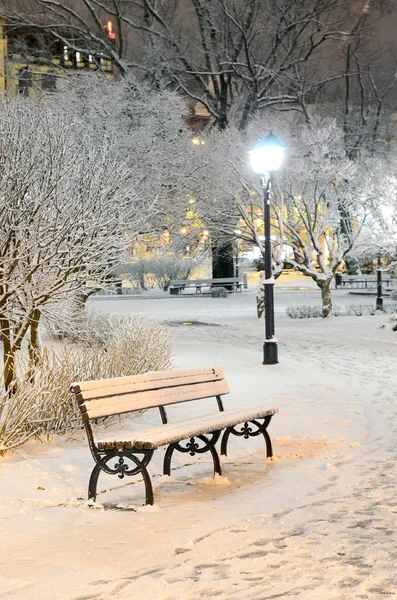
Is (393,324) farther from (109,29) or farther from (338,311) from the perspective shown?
(109,29)

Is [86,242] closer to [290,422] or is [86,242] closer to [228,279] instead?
[290,422]

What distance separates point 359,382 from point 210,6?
27.7m

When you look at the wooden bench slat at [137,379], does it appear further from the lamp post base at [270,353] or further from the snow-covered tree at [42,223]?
the lamp post base at [270,353]

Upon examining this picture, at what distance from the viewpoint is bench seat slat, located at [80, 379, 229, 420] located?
6.87 m

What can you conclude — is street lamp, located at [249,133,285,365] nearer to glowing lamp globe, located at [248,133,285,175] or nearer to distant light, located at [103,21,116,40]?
glowing lamp globe, located at [248,133,285,175]

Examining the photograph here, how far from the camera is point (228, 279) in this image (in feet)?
140

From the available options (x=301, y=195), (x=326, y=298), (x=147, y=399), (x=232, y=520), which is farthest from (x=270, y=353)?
(x=301, y=195)

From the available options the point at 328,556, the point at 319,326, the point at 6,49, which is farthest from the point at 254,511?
the point at 6,49

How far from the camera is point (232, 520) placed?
5.97 m

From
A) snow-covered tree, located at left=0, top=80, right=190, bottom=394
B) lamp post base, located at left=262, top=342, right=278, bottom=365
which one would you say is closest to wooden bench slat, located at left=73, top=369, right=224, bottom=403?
snow-covered tree, located at left=0, top=80, right=190, bottom=394

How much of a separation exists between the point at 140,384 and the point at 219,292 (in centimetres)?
3364

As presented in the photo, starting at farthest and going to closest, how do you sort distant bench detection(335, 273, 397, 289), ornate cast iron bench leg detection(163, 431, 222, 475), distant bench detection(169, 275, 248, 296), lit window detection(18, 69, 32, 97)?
distant bench detection(335, 273, 397, 289), distant bench detection(169, 275, 248, 296), lit window detection(18, 69, 32, 97), ornate cast iron bench leg detection(163, 431, 222, 475)

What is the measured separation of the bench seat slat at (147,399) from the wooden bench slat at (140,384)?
0.13 feet

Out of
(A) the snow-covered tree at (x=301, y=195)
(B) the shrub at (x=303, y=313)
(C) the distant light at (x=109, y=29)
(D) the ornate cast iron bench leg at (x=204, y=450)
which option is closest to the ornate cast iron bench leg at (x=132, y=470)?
(D) the ornate cast iron bench leg at (x=204, y=450)
